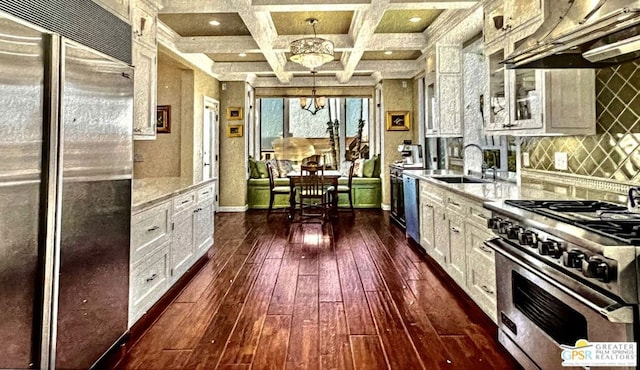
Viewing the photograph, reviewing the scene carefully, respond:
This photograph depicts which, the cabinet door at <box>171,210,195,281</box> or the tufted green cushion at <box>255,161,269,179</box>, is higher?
the tufted green cushion at <box>255,161,269,179</box>

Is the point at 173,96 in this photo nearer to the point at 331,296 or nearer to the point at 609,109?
the point at 331,296

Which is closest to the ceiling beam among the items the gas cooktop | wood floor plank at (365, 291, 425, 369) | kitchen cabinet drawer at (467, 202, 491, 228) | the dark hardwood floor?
kitchen cabinet drawer at (467, 202, 491, 228)

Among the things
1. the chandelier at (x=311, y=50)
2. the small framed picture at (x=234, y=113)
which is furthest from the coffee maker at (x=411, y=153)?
the small framed picture at (x=234, y=113)

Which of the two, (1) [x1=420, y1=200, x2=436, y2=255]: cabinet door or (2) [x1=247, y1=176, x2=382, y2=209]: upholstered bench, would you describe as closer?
(1) [x1=420, y1=200, x2=436, y2=255]: cabinet door

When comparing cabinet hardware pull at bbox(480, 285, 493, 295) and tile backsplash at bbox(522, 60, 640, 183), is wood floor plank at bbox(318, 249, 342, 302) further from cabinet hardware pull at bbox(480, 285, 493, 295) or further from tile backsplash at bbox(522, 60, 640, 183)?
tile backsplash at bbox(522, 60, 640, 183)

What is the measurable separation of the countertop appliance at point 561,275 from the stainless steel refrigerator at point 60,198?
209cm

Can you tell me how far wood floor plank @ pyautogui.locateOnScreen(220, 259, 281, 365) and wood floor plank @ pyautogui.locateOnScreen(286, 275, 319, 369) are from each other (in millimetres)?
227

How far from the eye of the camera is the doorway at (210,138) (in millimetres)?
6770

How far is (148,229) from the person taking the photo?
2574 mm

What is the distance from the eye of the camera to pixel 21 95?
1.38 metres

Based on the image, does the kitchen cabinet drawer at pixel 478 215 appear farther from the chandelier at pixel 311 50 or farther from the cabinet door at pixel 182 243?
the chandelier at pixel 311 50

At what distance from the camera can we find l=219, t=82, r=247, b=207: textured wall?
24.7 feet

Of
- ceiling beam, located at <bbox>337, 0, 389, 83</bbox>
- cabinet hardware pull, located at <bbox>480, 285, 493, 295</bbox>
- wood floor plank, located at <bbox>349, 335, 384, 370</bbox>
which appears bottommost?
wood floor plank, located at <bbox>349, 335, 384, 370</bbox>

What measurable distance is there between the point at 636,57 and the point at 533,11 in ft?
2.35
